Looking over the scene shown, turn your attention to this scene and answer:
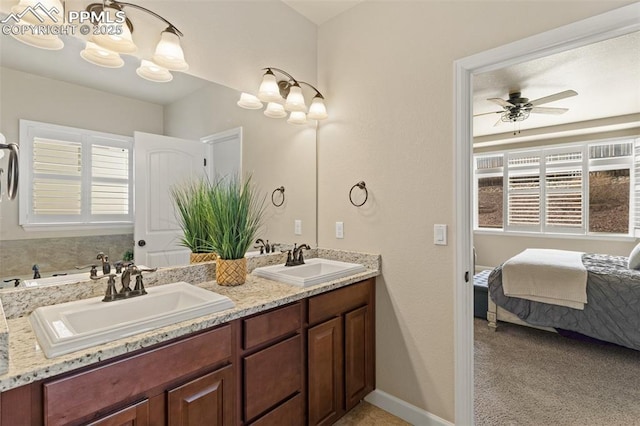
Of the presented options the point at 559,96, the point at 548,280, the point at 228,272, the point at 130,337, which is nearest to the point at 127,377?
the point at 130,337

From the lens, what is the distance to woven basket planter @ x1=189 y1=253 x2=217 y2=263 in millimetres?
1728

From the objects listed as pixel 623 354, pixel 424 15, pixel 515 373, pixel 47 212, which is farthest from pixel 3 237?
pixel 623 354

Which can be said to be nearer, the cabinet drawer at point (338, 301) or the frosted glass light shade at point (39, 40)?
the frosted glass light shade at point (39, 40)

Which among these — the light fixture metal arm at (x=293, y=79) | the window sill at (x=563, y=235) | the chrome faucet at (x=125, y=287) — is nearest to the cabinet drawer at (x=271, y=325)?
the chrome faucet at (x=125, y=287)

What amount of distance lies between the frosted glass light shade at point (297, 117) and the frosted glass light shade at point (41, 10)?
4.39 feet

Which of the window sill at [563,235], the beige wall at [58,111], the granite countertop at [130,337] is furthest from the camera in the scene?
the window sill at [563,235]

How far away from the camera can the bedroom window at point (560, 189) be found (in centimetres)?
470

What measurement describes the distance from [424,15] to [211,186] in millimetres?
1621

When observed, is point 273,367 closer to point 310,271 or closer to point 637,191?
point 310,271

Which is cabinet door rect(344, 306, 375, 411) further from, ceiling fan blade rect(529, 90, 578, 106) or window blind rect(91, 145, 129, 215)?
ceiling fan blade rect(529, 90, 578, 106)

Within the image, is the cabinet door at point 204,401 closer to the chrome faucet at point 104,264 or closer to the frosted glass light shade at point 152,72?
the chrome faucet at point 104,264

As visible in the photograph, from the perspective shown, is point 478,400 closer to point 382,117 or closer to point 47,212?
point 382,117

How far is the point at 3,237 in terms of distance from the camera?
1217 mm

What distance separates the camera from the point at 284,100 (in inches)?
87.9
